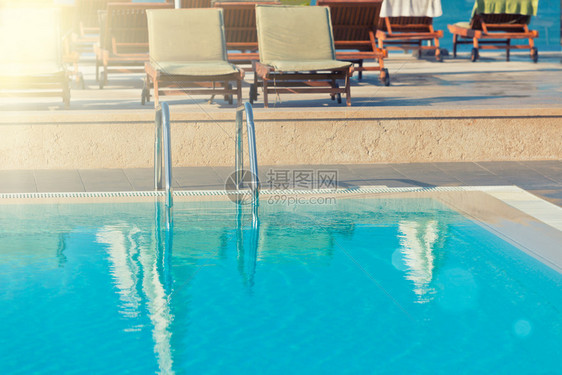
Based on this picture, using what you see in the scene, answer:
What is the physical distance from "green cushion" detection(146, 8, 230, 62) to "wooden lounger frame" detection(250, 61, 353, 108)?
0.55 meters

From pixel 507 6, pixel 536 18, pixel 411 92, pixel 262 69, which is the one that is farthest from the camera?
pixel 536 18

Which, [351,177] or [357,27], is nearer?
[351,177]

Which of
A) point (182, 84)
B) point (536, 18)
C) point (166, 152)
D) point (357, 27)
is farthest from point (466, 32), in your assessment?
point (536, 18)

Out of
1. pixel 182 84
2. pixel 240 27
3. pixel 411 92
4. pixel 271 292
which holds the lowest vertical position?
pixel 271 292

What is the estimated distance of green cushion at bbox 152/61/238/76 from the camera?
295 inches

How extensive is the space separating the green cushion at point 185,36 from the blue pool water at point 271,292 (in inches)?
120

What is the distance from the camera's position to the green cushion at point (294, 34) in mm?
8406

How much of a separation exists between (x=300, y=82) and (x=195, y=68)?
51.3 inches

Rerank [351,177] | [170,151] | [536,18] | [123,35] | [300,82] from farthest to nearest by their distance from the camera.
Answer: [536,18], [123,35], [300,82], [351,177], [170,151]

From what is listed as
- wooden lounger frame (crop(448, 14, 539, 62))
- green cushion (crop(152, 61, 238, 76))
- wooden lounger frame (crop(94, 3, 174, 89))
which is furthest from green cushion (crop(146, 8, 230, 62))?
wooden lounger frame (crop(448, 14, 539, 62))

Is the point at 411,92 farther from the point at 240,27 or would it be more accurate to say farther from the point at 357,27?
the point at 240,27

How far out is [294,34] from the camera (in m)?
8.52

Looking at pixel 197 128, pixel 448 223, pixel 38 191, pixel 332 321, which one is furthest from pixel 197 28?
pixel 332 321

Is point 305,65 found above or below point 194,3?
below
